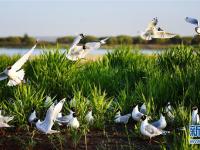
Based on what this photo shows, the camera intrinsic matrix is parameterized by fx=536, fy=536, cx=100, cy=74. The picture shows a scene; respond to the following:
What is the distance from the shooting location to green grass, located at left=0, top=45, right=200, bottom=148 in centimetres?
745

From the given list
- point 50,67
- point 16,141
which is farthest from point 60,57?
point 16,141

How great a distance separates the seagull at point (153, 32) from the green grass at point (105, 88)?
0.64m

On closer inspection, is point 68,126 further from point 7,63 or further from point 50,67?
point 7,63

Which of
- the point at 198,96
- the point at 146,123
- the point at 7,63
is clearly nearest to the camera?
the point at 146,123

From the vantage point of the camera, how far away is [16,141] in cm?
686

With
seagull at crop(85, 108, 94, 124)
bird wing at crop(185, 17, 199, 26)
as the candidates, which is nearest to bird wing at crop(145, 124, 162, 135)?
seagull at crop(85, 108, 94, 124)

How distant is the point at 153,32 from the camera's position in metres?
8.87

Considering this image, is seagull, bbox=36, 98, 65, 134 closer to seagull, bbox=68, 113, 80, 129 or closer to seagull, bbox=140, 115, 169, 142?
seagull, bbox=68, 113, 80, 129

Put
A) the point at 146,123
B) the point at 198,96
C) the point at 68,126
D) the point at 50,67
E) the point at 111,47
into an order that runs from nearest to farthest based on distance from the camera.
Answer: the point at 146,123 → the point at 68,126 → the point at 198,96 → the point at 50,67 → the point at 111,47

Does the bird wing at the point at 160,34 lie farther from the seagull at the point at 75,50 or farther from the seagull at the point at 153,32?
the seagull at the point at 75,50

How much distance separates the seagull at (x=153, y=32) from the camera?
8.84 metres

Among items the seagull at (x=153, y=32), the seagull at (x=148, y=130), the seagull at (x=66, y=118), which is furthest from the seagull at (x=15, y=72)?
the seagull at (x=153, y=32)

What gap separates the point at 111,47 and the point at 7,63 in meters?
2.57

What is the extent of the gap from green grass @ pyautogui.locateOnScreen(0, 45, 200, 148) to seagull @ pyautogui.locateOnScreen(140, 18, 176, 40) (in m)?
0.64
